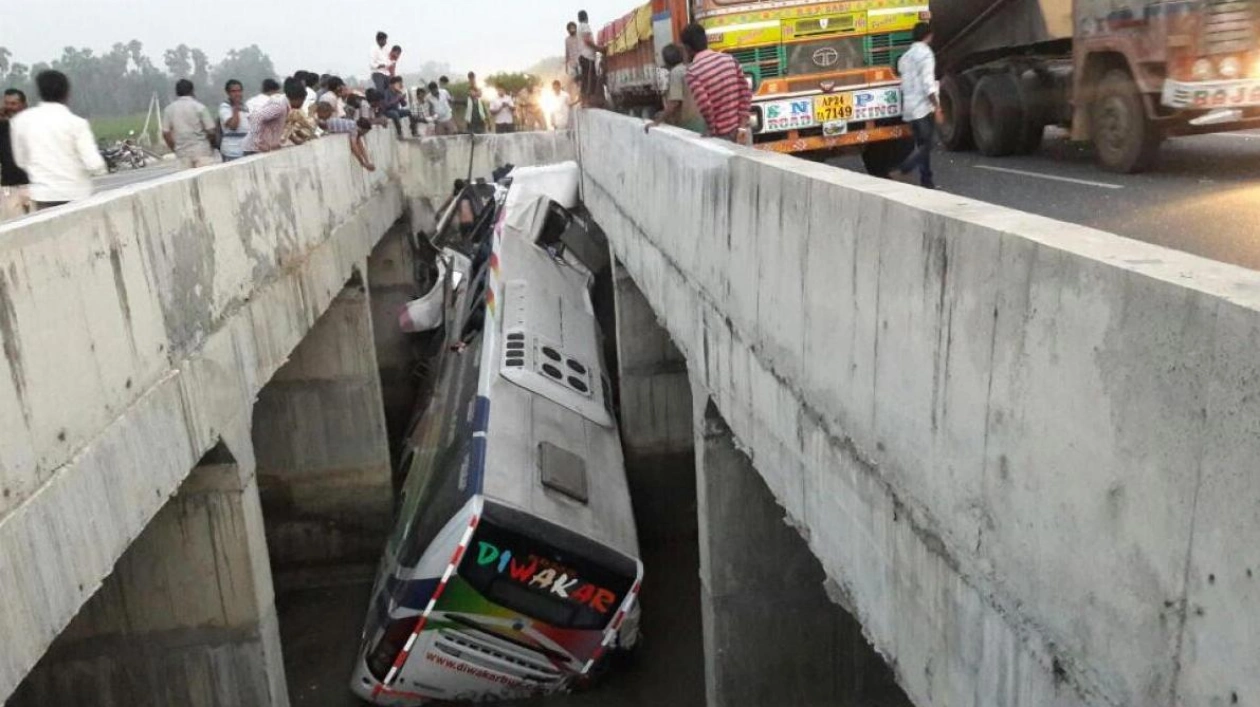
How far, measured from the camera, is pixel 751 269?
5.59 metres

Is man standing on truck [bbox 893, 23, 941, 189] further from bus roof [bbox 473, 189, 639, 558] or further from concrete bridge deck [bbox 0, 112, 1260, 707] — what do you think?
bus roof [bbox 473, 189, 639, 558]

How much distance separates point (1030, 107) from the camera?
47.3 ft

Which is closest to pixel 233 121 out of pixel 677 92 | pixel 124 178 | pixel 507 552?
pixel 677 92

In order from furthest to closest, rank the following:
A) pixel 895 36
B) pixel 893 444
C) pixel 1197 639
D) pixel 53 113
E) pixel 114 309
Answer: pixel 895 36 < pixel 53 113 < pixel 114 309 < pixel 893 444 < pixel 1197 639

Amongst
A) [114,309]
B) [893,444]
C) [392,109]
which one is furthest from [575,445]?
[392,109]

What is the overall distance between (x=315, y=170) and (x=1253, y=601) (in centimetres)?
1012

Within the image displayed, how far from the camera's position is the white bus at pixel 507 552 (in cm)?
821

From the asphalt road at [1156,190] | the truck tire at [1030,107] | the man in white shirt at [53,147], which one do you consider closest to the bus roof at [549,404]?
the man in white shirt at [53,147]

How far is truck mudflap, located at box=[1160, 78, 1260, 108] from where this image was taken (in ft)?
33.4

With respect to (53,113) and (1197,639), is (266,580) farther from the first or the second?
(1197,639)

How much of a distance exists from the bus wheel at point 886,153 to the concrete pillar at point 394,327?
8.80 m

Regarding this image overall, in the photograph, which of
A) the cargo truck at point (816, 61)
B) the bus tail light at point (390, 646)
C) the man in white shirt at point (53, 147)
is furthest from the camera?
the cargo truck at point (816, 61)

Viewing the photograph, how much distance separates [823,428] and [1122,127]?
882cm

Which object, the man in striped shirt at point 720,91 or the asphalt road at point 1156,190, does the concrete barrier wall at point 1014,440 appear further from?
the asphalt road at point 1156,190
